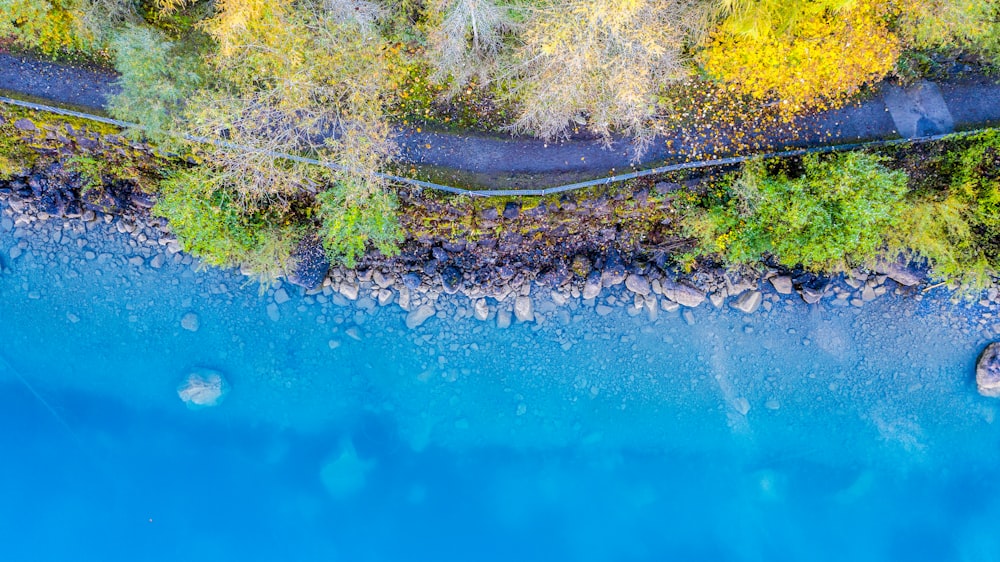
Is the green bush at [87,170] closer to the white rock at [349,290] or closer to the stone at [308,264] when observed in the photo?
the stone at [308,264]

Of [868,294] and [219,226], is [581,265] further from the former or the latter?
[219,226]

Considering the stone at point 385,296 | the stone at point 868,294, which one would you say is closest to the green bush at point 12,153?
the stone at point 385,296

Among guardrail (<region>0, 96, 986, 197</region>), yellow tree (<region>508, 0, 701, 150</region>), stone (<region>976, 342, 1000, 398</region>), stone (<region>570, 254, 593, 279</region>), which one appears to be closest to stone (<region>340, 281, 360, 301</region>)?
guardrail (<region>0, 96, 986, 197</region>)

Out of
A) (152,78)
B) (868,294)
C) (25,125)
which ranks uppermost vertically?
(152,78)

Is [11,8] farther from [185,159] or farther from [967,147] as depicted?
[967,147]

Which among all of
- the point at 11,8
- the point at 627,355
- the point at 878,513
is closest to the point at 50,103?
the point at 11,8

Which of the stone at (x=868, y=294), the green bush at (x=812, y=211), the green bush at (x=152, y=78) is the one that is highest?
the green bush at (x=152, y=78)

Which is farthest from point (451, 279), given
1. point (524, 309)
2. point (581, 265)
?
point (581, 265)
